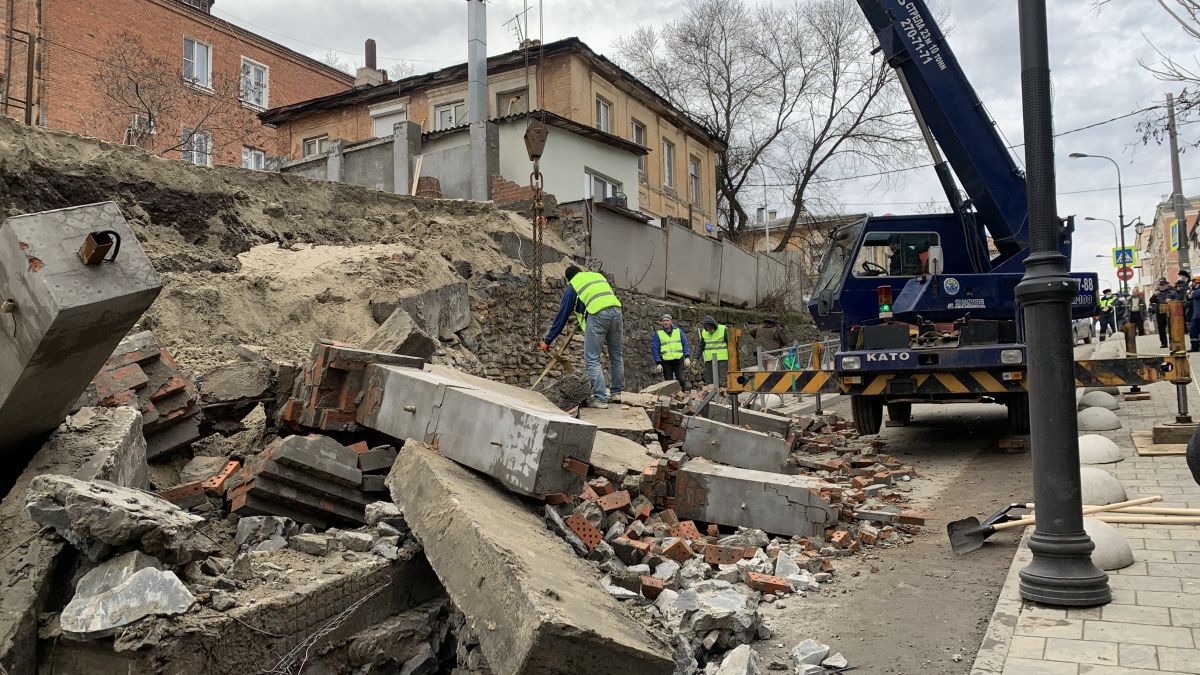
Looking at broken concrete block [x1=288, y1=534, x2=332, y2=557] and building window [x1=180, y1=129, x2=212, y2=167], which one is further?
building window [x1=180, y1=129, x2=212, y2=167]

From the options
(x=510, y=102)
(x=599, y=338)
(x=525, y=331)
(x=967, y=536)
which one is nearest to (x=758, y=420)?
(x=599, y=338)

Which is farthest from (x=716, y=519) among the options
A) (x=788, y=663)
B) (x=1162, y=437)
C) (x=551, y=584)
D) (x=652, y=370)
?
(x=652, y=370)

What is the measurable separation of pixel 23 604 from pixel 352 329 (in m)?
5.97

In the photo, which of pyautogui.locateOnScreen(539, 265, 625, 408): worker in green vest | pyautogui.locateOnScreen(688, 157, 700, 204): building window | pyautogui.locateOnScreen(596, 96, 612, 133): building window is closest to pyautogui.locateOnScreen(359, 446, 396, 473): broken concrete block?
pyautogui.locateOnScreen(539, 265, 625, 408): worker in green vest

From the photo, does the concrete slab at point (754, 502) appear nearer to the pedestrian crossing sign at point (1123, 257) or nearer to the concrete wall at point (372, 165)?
the concrete wall at point (372, 165)

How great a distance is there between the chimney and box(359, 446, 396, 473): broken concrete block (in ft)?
73.6

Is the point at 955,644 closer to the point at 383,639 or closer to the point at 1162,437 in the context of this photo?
the point at 383,639

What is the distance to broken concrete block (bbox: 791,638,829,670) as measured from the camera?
3.52 meters

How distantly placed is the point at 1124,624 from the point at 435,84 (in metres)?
20.8

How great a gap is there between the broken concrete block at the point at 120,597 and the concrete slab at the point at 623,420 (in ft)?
11.7

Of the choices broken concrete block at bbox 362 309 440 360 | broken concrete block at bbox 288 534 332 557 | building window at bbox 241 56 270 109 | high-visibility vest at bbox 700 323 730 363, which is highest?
building window at bbox 241 56 270 109

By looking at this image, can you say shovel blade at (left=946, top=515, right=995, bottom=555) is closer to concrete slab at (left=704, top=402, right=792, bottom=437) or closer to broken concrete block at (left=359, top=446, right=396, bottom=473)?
broken concrete block at (left=359, top=446, right=396, bottom=473)

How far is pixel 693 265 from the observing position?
61.7ft

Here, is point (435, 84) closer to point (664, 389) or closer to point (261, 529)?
point (664, 389)
